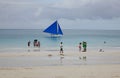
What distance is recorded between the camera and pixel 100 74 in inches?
650

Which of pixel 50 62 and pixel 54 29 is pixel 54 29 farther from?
pixel 50 62

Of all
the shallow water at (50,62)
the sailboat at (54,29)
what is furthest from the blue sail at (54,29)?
the shallow water at (50,62)

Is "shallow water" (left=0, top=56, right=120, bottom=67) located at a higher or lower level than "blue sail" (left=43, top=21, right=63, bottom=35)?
lower

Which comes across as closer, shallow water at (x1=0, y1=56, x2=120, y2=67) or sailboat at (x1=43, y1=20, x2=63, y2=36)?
shallow water at (x1=0, y1=56, x2=120, y2=67)

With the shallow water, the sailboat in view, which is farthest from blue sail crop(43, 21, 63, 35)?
the shallow water

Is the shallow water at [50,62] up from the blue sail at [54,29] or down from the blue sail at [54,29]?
down

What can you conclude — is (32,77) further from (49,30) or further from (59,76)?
(49,30)

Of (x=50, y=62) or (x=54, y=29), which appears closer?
(x=50, y=62)

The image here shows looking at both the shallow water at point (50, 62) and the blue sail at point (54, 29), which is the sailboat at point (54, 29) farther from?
the shallow water at point (50, 62)

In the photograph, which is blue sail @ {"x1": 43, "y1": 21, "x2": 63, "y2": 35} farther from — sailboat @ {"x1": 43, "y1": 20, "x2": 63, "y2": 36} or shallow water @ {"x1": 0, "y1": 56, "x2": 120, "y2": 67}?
shallow water @ {"x1": 0, "y1": 56, "x2": 120, "y2": 67}

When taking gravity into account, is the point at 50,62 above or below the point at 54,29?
below

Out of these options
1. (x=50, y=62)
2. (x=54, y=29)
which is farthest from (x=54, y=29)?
(x=50, y=62)

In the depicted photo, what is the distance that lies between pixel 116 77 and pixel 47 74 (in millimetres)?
3615

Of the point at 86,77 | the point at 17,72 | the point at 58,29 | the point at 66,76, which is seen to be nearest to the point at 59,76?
the point at 66,76
